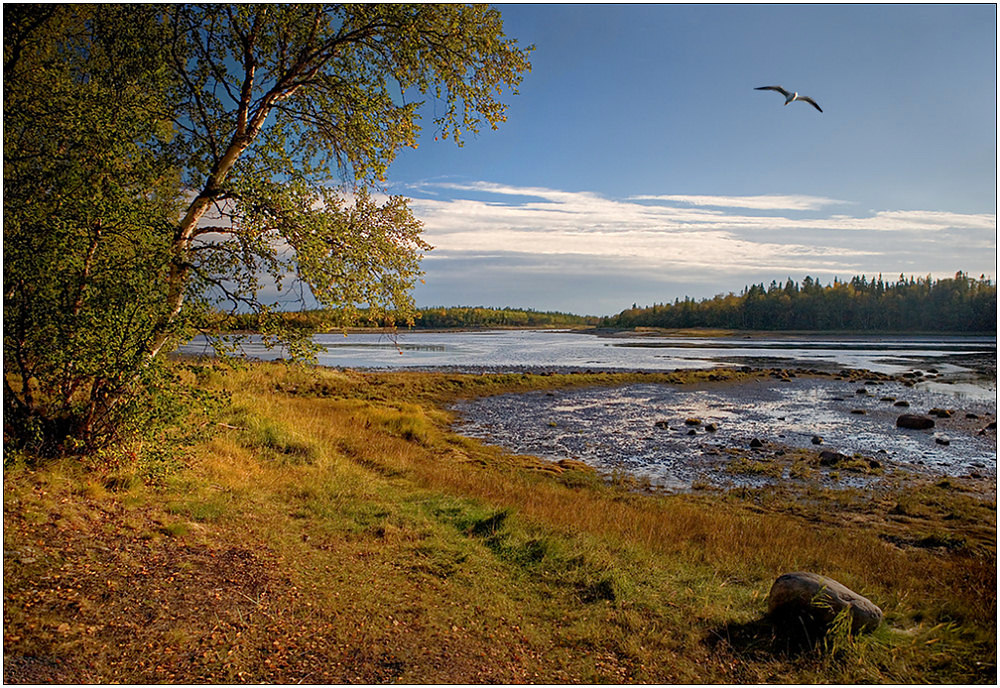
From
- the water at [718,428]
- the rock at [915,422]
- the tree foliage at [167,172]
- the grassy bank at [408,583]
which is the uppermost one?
the tree foliage at [167,172]

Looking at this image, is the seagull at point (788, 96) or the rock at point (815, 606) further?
the seagull at point (788, 96)

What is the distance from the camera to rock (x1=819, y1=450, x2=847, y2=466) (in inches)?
811

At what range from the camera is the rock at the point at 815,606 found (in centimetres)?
671

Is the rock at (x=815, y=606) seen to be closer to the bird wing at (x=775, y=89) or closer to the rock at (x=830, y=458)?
the bird wing at (x=775, y=89)

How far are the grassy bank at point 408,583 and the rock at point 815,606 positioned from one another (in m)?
0.27

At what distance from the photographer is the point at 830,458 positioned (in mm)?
20844

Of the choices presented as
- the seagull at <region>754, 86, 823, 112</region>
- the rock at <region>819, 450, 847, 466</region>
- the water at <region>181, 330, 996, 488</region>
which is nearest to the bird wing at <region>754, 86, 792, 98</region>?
the seagull at <region>754, 86, 823, 112</region>

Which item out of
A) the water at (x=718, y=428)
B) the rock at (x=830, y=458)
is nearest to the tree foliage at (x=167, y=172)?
the water at (x=718, y=428)

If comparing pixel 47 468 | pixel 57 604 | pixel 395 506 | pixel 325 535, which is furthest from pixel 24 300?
pixel 395 506

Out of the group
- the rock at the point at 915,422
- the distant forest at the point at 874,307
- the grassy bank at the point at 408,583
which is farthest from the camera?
the distant forest at the point at 874,307

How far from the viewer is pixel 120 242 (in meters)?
→ 7.56

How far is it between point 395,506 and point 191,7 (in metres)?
9.53

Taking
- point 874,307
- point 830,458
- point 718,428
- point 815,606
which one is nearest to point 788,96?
point 815,606

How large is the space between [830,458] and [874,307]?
498ft
